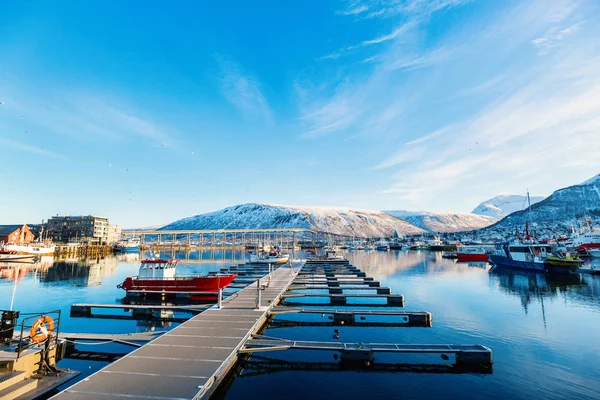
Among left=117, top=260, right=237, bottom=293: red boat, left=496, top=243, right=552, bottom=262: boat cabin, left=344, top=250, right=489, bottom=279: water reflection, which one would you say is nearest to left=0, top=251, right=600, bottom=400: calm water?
left=117, top=260, right=237, bottom=293: red boat

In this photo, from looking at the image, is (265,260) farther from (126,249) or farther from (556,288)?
(126,249)

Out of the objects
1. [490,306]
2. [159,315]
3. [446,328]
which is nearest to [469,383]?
[446,328]

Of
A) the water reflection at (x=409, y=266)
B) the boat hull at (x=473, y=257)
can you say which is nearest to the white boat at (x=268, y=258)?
the water reflection at (x=409, y=266)

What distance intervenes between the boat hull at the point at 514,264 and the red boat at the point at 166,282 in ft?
230

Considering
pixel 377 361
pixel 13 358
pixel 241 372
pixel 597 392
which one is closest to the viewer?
pixel 13 358

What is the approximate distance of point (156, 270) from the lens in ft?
130

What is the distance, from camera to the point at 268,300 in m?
28.4

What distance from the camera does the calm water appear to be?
15.2 m

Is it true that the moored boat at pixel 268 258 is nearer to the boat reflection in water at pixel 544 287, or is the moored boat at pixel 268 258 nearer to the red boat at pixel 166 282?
the red boat at pixel 166 282

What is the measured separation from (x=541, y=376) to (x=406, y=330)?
30.9 ft

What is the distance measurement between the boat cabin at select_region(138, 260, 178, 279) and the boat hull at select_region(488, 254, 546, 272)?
7630cm

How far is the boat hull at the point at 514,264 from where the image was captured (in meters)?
71.2

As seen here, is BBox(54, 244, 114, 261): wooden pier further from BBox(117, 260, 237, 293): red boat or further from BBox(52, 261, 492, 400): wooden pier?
BBox(52, 261, 492, 400): wooden pier

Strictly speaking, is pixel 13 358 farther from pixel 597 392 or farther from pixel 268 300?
pixel 597 392
